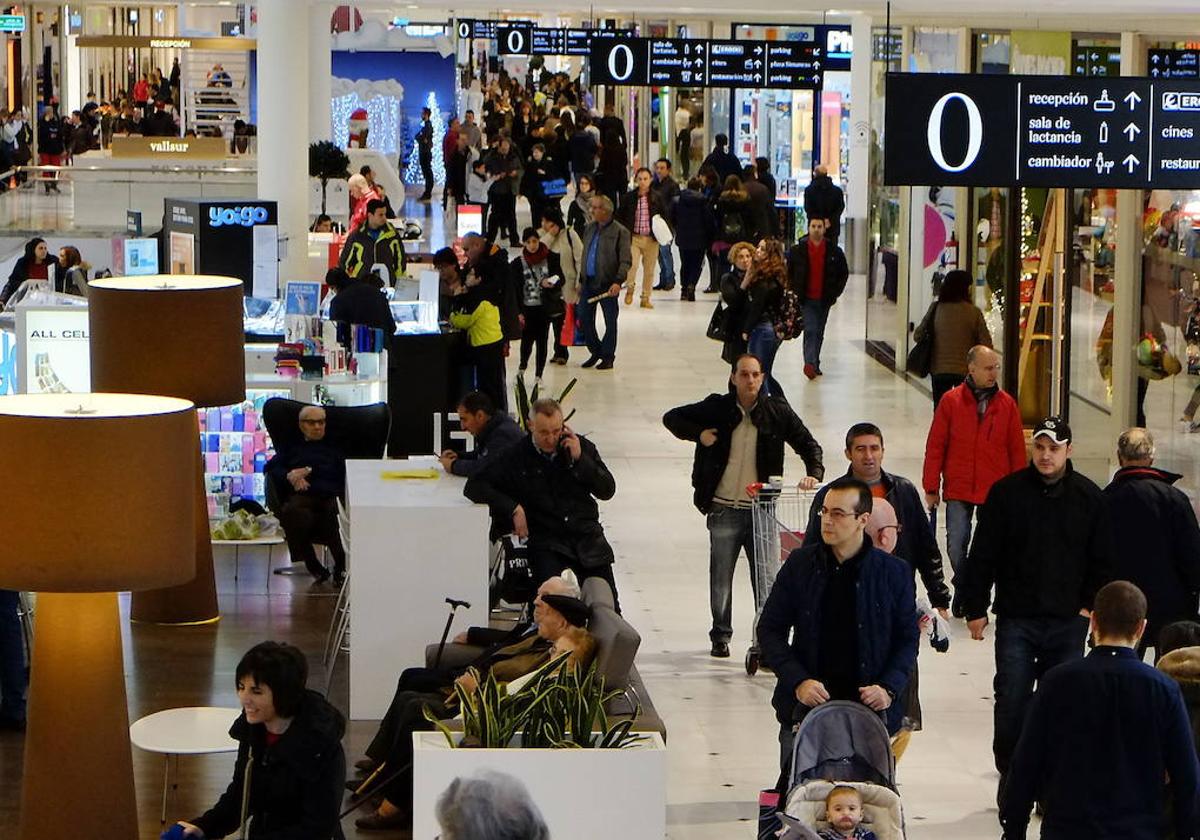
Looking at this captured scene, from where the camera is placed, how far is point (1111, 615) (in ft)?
19.9

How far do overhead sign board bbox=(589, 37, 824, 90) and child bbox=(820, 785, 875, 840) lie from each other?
18002 millimetres

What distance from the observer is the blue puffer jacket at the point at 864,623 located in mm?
6809

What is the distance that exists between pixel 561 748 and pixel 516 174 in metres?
24.2

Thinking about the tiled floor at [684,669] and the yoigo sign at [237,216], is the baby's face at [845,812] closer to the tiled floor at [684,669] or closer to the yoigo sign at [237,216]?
the tiled floor at [684,669]

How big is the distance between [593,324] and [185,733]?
12545 millimetres

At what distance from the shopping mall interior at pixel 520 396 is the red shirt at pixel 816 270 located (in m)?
0.80

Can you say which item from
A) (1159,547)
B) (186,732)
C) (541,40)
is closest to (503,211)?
(541,40)

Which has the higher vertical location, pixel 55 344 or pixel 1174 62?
pixel 1174 62

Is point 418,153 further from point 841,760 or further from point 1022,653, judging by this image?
point 841,760

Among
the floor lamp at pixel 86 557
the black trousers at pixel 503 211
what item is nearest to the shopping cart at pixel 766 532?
the floor lamp at pixel 86 557

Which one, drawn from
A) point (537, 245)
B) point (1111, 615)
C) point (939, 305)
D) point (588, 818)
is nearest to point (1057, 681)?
point (1111, 615)

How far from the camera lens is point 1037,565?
780 centimetres

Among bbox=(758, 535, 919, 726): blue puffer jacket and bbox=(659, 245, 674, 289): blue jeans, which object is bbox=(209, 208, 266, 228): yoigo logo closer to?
bbox=(659, 245, 674, 289): blue jeans

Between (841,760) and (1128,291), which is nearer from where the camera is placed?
(841,760)
